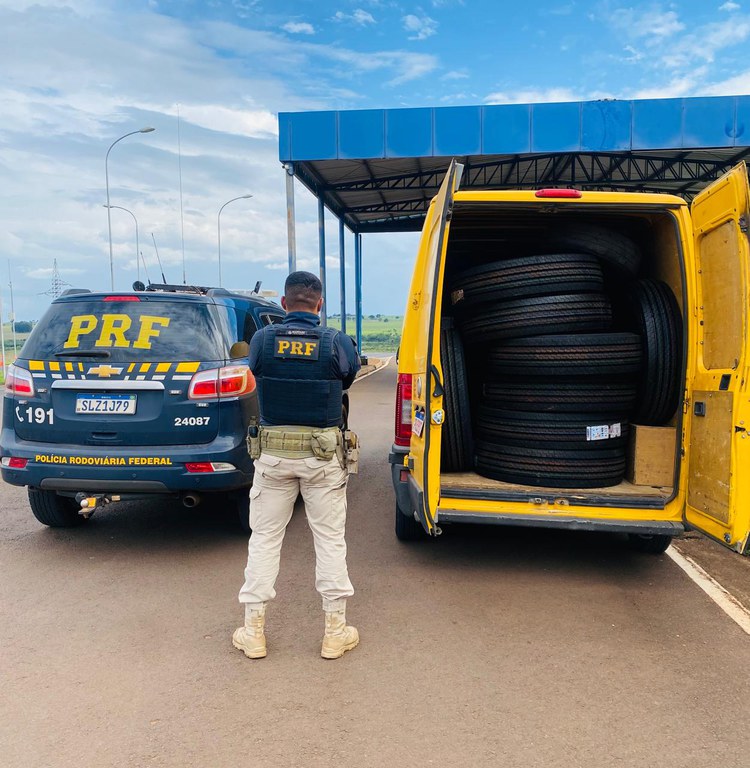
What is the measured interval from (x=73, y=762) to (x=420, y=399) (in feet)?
8.18

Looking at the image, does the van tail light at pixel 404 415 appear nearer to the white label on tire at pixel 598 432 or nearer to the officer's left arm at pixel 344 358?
the officer's left arm at pixel 344 358

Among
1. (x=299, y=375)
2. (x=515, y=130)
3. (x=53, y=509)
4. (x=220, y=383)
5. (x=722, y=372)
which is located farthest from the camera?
(x=515, y=130)

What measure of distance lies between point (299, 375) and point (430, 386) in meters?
0.87

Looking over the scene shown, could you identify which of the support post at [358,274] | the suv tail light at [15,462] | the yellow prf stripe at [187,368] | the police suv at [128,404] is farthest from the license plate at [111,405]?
the support post at [358,274]

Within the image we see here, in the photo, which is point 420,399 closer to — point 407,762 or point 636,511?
point 636,511

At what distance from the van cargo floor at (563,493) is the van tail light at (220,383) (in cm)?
158

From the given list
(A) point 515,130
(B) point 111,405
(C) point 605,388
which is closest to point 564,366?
(C) point 605,388

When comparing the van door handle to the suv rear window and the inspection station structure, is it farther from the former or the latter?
the inspection station structure

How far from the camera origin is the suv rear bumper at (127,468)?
4.30 m

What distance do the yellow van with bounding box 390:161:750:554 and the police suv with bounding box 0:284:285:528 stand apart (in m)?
1.22

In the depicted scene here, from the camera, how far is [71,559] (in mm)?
4551

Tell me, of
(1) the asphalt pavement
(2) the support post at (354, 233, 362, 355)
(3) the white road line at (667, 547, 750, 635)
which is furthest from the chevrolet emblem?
(2) the support post at (354, 233, 362, 355)

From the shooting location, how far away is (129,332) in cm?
447

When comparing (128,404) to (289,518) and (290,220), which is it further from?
(290,220)
